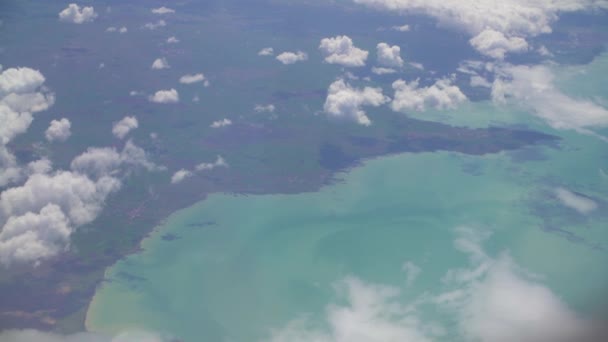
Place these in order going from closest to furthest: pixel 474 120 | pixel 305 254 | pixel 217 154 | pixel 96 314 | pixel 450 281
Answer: pixel 96 314 → pixel 450 281 → pixel 305 254 → pixel 217 154 → pixel 474 120

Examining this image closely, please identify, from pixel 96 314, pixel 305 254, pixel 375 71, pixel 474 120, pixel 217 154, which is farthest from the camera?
pixel 375 71

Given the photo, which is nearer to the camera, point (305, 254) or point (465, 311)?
point (465, 311)

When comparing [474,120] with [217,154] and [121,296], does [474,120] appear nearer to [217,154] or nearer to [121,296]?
[217,154]

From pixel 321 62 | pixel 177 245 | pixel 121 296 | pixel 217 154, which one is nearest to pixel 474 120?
pixel 321 62

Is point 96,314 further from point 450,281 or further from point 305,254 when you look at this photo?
point 450,281

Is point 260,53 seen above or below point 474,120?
above

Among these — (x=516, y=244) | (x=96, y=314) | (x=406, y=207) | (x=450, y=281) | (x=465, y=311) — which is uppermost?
(x=406, y=207)
